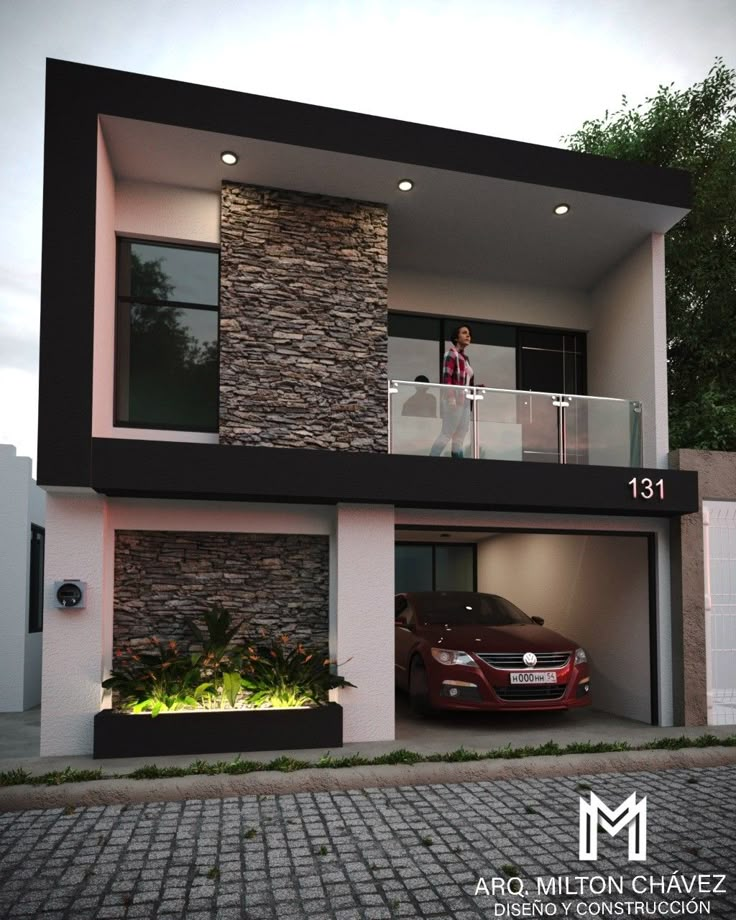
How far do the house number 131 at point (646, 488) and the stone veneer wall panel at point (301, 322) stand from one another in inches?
119

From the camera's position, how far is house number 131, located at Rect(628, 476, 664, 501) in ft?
31.8

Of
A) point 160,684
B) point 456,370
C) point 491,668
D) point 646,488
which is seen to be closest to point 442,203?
point 456,370

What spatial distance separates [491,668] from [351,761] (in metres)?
2.33

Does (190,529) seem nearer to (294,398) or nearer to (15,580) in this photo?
(294,398)

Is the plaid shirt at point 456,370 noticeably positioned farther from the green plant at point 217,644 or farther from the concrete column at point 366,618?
the green plant at point 217,644

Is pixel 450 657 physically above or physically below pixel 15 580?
below

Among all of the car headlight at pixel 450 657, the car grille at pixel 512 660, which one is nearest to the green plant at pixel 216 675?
the car headlight at pixel 450 657

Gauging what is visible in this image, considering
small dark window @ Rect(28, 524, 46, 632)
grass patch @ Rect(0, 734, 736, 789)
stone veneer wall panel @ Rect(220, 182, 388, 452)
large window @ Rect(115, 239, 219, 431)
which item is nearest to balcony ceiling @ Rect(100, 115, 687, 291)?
stone veneer wall panel @ Rect(220, 182, 388, 452)

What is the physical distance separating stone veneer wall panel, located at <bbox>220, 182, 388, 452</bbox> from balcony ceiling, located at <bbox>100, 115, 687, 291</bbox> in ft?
1.39

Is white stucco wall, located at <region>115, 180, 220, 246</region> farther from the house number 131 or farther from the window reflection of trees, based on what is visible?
Answer: the house number 131

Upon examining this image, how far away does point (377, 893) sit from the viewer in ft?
15.9

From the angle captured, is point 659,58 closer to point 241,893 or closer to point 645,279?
point 645,279

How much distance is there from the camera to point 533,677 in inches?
367

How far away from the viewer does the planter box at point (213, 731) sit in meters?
7.79
